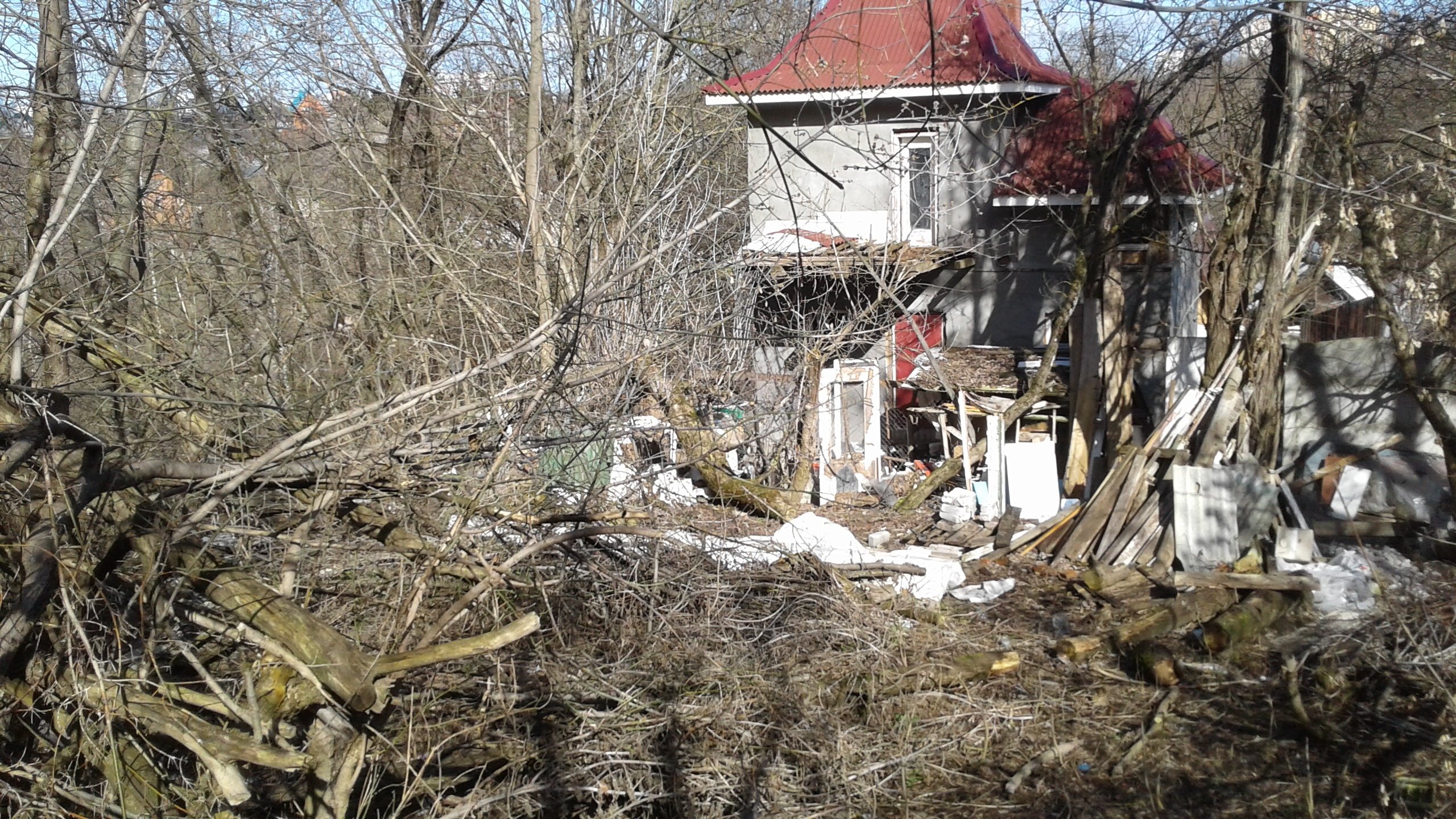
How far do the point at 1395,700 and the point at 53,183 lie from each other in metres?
7.15

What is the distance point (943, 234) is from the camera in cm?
1238

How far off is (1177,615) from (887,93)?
556cm

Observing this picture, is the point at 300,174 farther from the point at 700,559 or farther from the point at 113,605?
the point at 113,605

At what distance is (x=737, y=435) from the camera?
9539 millimetres

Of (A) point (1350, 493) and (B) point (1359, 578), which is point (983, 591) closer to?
(B) point (1359, 578)

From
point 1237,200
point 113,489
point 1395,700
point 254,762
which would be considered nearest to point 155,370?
point 113,489

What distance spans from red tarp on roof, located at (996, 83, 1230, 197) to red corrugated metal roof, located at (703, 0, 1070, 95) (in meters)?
0.54

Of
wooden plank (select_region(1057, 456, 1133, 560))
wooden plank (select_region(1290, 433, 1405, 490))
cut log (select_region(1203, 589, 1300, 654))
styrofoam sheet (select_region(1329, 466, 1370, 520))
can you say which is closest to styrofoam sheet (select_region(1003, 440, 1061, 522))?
wooden plank (select_region(1057, 456, 1133, 560))

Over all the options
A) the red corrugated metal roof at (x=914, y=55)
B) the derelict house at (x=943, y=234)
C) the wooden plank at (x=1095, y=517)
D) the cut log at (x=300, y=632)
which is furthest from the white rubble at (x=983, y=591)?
the cut log at (x=300, y=632)

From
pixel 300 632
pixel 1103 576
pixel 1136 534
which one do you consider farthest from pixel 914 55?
pixel 300 632

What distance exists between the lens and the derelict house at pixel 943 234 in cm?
1013

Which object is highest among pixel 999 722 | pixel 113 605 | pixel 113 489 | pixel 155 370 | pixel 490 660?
pixel 155 370

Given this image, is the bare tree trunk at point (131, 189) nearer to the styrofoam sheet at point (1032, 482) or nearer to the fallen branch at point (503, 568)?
the fallen branch at point (503, 568)

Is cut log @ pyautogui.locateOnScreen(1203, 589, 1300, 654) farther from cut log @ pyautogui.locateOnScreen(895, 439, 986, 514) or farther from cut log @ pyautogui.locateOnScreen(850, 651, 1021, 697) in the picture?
cut log @ pyautogui.locateOnScreen(895, 439, 986, 514)
